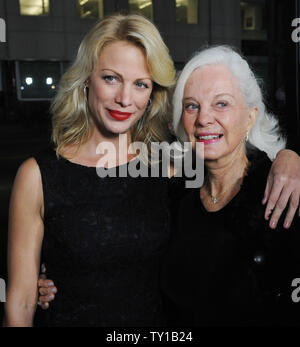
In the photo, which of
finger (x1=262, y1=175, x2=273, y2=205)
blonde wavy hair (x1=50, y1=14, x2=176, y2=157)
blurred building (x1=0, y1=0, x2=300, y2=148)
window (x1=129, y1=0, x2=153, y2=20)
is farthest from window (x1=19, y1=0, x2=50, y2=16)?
finger (x1=262, y1=175, x2=273, y2=205)

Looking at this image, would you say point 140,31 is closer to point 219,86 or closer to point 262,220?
point 219,86

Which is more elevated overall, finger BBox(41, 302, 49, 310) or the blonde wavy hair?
the blonde wavy hair

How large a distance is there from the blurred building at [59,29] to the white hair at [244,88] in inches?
107

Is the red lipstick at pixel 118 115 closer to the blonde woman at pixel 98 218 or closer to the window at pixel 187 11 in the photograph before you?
the blonde woman at pixel 98 218

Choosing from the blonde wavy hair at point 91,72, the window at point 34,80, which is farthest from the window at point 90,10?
the blonde wavy hair at point 91,72

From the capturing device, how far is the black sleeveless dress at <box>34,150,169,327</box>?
1.43 m

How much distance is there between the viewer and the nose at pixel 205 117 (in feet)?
4.59

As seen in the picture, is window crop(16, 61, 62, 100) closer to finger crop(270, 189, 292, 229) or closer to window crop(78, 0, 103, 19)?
window crop(78, 0, 103, 19)

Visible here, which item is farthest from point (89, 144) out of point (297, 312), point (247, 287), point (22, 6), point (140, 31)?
point (22, 6)
